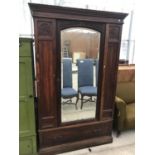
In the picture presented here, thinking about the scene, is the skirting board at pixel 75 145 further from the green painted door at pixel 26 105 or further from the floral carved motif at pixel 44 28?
the floral carved motif at pixel 44 28

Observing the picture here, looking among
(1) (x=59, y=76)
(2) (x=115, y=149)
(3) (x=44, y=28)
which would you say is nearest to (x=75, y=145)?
(2) (x=115, y=149)

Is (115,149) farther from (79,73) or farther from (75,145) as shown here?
(79,73)

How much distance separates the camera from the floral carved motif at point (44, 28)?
1971 mm

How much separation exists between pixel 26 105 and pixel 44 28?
0.96 meters

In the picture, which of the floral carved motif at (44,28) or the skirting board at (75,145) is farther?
the skirting board at (75,145)

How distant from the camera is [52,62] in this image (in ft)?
6.95

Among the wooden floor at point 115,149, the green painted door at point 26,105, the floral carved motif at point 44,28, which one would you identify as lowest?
the wooden floor at point 115,149

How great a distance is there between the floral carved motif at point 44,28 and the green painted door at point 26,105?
0.19 m

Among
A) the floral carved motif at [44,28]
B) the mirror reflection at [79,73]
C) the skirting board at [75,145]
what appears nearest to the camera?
the floral carved motif at [44,28]

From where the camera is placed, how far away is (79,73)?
2.43m


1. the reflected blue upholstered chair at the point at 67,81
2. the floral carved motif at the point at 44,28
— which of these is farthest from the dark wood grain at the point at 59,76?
the reflected blue upholstered chair at the point at 67,81

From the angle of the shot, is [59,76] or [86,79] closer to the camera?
[59,76]
